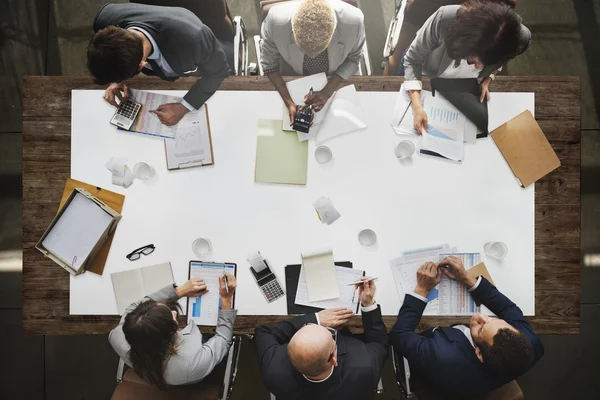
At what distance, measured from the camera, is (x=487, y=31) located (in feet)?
5.89

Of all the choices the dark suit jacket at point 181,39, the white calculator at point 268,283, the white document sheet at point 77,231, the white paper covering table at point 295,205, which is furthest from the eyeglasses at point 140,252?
the dark suit jacket at point 181,39

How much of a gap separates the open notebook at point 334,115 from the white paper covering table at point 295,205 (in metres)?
0.05

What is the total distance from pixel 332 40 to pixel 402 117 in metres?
0.48

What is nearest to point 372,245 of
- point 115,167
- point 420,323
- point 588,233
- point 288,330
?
point 420,323

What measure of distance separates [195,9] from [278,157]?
0.85 m

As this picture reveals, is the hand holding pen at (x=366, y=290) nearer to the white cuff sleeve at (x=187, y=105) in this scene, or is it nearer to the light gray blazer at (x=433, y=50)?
the light gray blazer at (x=433, y=50)

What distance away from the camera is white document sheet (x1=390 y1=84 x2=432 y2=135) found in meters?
2.00

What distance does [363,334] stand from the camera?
6.86 ft

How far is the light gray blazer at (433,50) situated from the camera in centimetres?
190

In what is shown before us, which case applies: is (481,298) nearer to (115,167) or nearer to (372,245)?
(372,245)

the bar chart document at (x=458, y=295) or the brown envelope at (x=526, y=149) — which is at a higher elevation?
the brown envelope at (x=526, y=149)

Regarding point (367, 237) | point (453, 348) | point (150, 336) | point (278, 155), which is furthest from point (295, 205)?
point (453, 348)

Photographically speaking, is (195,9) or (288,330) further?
(195,9)

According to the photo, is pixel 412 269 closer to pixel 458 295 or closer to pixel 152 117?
pixel 458 295
